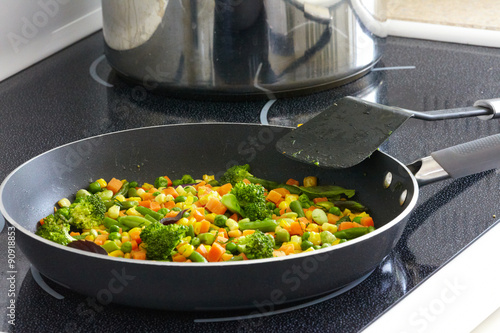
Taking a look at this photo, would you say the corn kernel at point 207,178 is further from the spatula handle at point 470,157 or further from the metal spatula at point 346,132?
the spatula handle at point 470,157

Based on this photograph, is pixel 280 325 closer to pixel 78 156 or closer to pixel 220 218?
pixel 220 218

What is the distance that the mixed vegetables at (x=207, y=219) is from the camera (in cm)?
73

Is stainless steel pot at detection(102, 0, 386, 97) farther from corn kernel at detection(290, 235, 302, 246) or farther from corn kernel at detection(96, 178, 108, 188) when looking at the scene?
corn kernel at detection(290, 235, 302, 246)

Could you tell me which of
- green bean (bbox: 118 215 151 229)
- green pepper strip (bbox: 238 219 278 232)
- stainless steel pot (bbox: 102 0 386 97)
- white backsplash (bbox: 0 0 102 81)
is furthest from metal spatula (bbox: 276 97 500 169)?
white backsplash (bbox: 0 0 102 81)

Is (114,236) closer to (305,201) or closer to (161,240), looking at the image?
(161,240)

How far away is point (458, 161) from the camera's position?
909 mm

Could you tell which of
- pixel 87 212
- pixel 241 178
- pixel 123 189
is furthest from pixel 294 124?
pixel 87 212

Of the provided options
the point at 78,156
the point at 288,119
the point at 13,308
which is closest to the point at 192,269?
the point at 13,308

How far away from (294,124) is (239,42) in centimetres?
19

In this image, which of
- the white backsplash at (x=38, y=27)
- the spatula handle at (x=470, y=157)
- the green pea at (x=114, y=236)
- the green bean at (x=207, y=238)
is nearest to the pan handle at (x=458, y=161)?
the spatula handle at (x=470, y=157)

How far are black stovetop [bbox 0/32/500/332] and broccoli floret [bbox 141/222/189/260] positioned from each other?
65 mm

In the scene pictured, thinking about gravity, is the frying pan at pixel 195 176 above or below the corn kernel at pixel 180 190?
above

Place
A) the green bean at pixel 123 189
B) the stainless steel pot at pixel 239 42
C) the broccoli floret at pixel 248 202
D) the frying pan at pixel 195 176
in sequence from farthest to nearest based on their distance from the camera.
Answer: the stainless steel pot at pixel 239 42 → the green bean at pixel 123 189 → the broccoli floret at pixel 248 202 → the frying pan at pixel 195 176

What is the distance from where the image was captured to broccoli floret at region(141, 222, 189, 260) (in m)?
0.71
